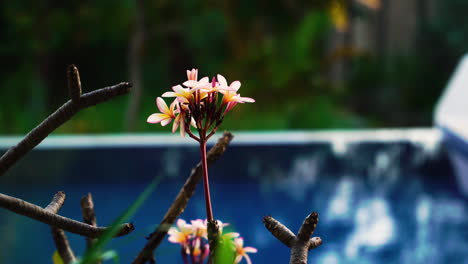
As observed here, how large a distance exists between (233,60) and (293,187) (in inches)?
120

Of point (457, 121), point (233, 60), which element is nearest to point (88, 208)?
point (457, 121)

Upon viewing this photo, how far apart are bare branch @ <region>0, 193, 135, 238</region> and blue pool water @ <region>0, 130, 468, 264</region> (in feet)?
6.01

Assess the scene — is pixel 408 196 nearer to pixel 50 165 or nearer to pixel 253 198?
pixel 253 198

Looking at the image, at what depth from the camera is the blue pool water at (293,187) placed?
236 cm

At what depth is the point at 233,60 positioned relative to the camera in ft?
19.4

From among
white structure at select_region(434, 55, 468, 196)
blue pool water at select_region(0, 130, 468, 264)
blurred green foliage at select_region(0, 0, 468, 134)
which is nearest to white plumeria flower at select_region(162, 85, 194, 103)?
blue pool water at select_region(0, 130, 468, 264)

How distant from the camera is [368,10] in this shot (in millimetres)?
6539

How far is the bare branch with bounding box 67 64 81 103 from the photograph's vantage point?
0.36 m

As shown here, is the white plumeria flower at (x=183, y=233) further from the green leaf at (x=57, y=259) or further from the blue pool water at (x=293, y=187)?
the blue pool water at (x=293, y=187)

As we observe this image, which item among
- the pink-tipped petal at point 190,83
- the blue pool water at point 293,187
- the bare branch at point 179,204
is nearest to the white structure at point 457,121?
the blue pool water at point 293,187

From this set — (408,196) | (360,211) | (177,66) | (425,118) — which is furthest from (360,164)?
(177,66)

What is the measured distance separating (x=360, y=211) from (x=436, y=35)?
3668 mm

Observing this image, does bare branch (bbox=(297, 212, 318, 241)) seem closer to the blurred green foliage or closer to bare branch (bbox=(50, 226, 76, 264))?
bare branch (bbox=(50, 226, 76, 264))

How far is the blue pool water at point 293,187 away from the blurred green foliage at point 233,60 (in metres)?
1.98
